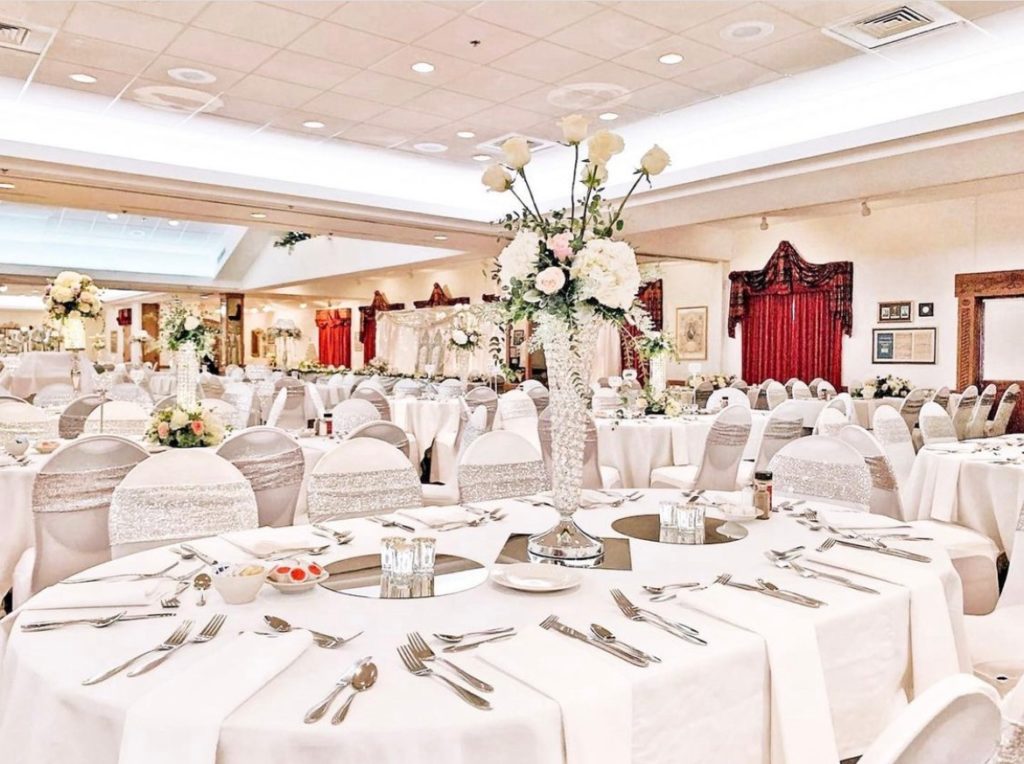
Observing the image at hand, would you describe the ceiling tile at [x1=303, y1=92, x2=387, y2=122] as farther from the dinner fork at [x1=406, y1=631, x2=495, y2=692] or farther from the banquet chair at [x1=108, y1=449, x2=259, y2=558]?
the dinner fork at [x1=406, y1=631, x2=495, y2=692]

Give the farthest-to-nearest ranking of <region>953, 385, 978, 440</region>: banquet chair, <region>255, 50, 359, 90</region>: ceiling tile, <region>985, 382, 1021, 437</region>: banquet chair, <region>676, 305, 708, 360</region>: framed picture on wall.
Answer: <region>676, 305, 708, 360</region>: framed picture on wall, <region>985, 382, 1021, 437</region>: banquet chair, <region>953, 385, 978, 440</region>: banquet chair, <region>255, 50, 359, 90</region>: ceiling tile

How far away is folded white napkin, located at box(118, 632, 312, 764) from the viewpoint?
116 cm

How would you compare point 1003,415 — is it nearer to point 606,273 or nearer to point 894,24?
point 894,24

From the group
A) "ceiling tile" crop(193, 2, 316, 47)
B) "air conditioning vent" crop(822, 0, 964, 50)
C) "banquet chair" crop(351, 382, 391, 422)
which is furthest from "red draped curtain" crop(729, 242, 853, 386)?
"ceiling tile" crop(193, 2, 316, 47)

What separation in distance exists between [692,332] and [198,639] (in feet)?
42.3

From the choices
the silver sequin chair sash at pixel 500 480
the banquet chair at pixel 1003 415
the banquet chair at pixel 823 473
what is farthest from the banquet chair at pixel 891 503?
the banquet chair at pixel 1003 415

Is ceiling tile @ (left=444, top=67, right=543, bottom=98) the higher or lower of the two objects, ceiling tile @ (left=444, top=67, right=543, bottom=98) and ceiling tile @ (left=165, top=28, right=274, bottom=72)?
the lower

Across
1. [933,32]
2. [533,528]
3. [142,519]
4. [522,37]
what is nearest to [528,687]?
[533,528]

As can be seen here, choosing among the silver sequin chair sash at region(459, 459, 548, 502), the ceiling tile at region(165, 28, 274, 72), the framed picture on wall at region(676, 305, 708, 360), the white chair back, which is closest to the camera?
the white chair back

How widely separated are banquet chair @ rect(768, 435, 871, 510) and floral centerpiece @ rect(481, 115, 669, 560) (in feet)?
4.56

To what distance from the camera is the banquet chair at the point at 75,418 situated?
6237mm

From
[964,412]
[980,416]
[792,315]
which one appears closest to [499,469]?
[964,412]

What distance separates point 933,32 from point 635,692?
5781 millimetres

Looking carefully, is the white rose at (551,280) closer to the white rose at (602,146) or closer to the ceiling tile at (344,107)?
the white rose at (602,146)
